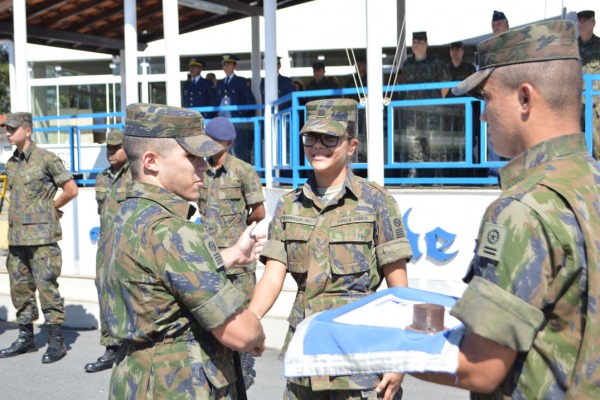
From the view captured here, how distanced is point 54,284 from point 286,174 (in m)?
3.45

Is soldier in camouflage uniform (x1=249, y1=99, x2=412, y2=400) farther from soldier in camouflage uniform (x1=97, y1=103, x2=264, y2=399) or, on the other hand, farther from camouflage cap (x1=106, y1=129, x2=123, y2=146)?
camouflage cap (x1=106, y1=129, x2=123, y2=146)

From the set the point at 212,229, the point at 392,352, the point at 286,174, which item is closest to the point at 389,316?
the point at 392,352

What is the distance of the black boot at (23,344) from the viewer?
625 cm

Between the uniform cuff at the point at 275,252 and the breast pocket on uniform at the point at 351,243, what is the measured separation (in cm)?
22

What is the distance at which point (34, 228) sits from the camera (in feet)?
19.6

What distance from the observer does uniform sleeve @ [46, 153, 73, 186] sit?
6.08 metres

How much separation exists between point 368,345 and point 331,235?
1465 millimetres

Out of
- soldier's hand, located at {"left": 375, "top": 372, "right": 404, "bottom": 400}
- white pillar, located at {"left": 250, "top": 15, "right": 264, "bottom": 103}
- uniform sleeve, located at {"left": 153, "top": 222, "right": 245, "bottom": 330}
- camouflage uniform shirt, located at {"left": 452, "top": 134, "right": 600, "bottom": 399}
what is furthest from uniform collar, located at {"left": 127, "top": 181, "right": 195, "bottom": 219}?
white pillar, located at {"left": 250, "top": 15, "right": 264, "bottom": 103}

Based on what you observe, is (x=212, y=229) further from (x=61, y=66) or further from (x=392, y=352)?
(x=61, y=66)

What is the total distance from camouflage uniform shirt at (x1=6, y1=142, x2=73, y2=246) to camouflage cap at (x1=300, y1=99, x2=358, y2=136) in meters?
3.68

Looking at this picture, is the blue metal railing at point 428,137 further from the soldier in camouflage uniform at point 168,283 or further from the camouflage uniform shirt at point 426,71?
the soldier in camouflage uniform at point 168,283

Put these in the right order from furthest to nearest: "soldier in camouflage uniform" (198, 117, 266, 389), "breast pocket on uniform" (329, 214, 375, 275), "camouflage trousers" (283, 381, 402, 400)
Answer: "soldier in camouflage uniform" (198, 117, 266, 389)
"breast pocket on uniform" (329, 214, 375, 275)
"camouflage trousers" (283, 381, 402, 400)

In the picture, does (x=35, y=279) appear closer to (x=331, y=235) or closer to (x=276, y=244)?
(x=276, y=244)

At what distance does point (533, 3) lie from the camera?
13.3 meters
